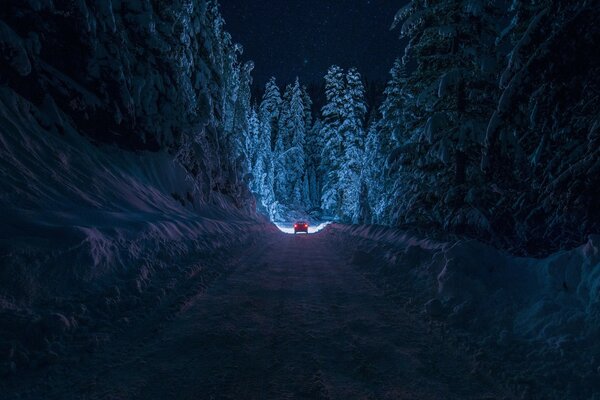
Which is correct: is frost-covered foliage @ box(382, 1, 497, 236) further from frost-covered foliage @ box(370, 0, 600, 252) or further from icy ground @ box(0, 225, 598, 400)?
icy ground @ box(0, 225, 598, 400)

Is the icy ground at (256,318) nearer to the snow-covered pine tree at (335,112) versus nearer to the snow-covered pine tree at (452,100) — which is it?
the snow-covered pine tree at (452,100)

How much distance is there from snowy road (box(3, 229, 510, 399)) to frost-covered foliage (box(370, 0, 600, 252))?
4.13 meters

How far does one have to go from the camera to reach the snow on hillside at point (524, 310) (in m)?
3.71

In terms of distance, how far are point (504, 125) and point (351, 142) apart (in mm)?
35447

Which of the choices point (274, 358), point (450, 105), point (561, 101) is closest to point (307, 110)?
point (450, 105)

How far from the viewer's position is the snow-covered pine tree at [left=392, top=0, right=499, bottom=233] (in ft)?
36.8

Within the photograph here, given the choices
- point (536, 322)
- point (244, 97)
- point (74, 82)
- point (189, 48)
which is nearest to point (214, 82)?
point (189, 48)

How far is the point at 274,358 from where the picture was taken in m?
4.09

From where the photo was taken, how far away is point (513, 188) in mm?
11133

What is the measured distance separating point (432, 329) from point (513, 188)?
784 cm

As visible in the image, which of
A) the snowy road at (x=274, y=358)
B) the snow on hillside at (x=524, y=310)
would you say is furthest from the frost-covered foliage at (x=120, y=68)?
the snow on hillside at (x=524, y=310)

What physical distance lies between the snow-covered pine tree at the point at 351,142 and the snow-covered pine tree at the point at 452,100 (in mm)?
27746

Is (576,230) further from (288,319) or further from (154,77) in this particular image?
(154,77)

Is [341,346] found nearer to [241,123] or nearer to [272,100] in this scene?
[241,123]
